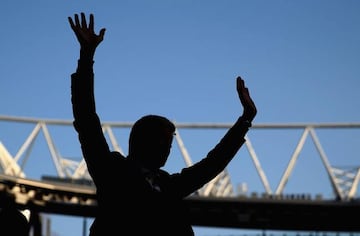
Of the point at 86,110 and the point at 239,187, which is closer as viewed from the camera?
the point at 86,110

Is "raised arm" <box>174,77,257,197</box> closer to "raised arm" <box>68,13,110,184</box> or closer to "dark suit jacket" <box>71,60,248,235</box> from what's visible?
"dark suit jacket" <box>71,60,248,235</box>

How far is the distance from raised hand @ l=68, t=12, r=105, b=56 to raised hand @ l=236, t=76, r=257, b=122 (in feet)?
3.08

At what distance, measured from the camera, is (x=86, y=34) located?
8.54 feet

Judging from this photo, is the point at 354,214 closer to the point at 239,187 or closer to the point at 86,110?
the point at 239,187

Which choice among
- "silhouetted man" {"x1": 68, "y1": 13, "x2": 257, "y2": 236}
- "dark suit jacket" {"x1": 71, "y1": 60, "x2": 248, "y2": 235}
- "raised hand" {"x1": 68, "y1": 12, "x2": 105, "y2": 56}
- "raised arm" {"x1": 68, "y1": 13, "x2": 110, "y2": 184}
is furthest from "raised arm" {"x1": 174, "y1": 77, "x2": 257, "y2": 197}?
"raised hand" {"x1": 68, "y1": 12, "x2": 105, "y2": 56}

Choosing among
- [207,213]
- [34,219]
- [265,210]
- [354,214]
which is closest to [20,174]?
[207,213]

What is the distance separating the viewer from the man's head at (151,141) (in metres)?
2.66

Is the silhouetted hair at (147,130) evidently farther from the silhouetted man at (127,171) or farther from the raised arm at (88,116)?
the raised arm at (88,116)

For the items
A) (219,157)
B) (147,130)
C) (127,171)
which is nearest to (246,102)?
(219,157)

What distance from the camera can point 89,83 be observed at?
8.30 feet

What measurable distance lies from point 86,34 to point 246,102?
1.03 meters

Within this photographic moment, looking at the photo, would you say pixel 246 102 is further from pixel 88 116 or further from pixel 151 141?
pixel 88 116

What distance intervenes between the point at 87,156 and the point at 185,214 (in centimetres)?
52

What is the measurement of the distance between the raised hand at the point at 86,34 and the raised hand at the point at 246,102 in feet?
3.08
